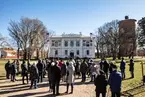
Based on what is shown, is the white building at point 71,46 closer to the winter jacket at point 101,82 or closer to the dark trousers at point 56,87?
the dark trousers at point 56,87

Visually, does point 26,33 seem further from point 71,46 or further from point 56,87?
point 56,87

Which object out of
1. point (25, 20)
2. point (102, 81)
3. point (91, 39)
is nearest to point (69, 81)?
point (102, 81)

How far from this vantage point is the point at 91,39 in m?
97.1

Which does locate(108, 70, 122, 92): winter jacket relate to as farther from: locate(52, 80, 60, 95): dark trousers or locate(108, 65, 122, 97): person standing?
locate(52, 80, 60, 95): dark trousers

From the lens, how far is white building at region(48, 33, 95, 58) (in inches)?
3814

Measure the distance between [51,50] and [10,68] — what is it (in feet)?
239

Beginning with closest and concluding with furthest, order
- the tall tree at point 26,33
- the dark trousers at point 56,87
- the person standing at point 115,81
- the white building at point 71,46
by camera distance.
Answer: the person standing at point 115,81, the dark trousers at point 56,87, the tall tree at point 26,33, the white building at point 71,46

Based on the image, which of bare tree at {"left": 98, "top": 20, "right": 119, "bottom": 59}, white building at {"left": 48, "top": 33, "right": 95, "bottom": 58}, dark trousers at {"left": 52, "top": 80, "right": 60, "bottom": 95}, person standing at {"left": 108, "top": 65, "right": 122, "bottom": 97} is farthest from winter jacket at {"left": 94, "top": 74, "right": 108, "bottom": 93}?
white building at {"left": 48, "top": 33, "right": 95, "bottom": 58}

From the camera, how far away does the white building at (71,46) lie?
96875mm

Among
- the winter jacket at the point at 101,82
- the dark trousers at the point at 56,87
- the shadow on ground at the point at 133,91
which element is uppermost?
the winter jacket at the point at 101,82

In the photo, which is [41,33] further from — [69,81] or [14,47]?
[69,81]

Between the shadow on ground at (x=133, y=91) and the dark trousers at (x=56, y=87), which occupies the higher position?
the dark trousers at (x=56, y=87)

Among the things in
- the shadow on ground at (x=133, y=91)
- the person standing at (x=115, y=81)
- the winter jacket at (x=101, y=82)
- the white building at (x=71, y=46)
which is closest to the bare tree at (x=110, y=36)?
the white building at (x=71, y=46)

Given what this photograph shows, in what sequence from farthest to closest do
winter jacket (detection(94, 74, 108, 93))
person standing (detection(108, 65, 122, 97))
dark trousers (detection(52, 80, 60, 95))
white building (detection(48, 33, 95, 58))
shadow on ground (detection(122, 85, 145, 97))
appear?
white building (detection(48, 33, 95, 58)), shadow on ground (detection(122, 85, 145, 97)), dark trousers (detection(52, 80, 60, 95)), winter jacket (detection(94, 74, 108, 93)), person standing (detection(108, 65, 122, 97))
